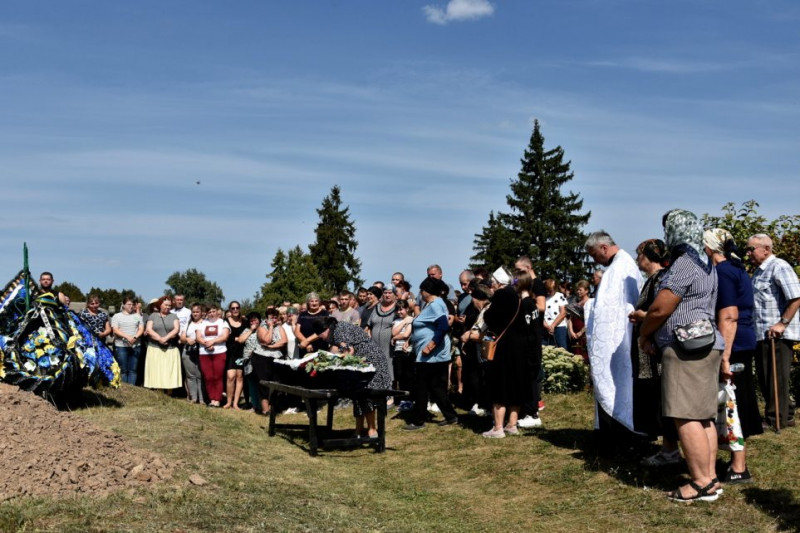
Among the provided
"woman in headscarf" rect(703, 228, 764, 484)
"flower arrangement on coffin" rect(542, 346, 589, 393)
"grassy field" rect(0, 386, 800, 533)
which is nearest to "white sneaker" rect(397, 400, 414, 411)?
"flower arrangement on coffin" rect(542, 346, 589, 393)

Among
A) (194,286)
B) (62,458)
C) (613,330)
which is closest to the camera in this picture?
(62,458)

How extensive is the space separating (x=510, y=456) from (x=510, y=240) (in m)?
A: 53.5

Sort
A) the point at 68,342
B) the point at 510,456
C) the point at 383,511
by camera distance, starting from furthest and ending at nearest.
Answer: the point at 68,342
the point at 510,456
the point at 383,511

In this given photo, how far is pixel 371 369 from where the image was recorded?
11039 mm

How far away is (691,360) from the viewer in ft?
22.3

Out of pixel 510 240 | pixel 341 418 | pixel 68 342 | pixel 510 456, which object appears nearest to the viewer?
pixel 510 456

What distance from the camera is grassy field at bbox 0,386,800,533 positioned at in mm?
6652

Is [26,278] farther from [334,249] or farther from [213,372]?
[334,249]

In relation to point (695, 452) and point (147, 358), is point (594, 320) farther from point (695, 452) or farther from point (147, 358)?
point (147, 358)

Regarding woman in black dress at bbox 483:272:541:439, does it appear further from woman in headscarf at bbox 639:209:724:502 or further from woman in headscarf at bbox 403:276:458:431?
woman in headscarf at bbox 639:209:724:502

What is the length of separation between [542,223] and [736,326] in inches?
2170

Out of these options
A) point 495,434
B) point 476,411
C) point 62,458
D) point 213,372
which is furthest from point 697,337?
point 213,372

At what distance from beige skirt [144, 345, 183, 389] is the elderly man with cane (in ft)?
35.3

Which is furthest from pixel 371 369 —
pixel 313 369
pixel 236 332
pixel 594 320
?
pixel 236 332
